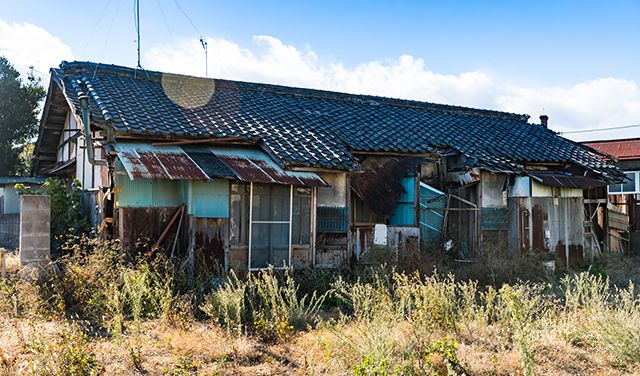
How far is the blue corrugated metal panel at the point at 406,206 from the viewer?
41.0ft

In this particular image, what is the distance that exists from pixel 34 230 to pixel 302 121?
22.5 feet

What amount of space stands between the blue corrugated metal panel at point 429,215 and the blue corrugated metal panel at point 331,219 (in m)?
2.38

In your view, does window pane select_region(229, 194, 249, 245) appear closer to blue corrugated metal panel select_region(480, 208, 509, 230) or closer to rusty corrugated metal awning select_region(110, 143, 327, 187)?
rusty corrugated metal awning select_region(110, 143, 327, 187)

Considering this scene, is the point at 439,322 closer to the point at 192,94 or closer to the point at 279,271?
the point at 279,271

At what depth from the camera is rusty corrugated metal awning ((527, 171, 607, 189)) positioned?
1324 cm

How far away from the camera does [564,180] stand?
13.6 metres

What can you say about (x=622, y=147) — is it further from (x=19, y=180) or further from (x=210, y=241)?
(x=19, y=180)

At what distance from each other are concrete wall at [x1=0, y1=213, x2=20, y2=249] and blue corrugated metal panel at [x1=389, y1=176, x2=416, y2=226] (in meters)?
10.0

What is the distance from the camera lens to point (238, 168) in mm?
10141

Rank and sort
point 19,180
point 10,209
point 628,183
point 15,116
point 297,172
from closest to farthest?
point 297,172
point 10,209
point 19,180
point 628,183
point 15,116

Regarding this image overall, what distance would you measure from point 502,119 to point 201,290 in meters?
14.0

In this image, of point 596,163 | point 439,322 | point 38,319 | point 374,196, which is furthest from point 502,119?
point 38,319

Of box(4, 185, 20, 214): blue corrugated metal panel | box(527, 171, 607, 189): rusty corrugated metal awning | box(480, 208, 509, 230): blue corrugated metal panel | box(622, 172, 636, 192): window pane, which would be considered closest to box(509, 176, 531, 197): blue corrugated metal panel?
box(527, 171, 607, 189): rusty corrugated metal awning

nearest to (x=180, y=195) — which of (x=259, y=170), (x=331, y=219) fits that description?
(x=259, y=170)
